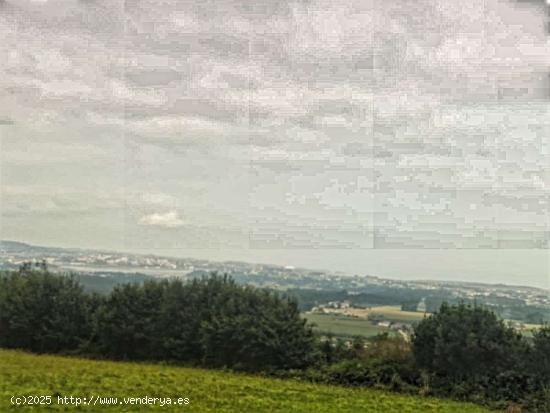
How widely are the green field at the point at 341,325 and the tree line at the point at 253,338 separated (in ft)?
0.32

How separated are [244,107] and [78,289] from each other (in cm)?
285

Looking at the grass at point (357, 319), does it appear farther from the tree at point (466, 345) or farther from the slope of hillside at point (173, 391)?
the slope of hillside at point (173, 391)

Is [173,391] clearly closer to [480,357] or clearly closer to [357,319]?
[357,319]

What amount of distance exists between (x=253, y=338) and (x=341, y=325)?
3.35ft

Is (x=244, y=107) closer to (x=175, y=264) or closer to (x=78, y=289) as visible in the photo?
(x=175, y=264)

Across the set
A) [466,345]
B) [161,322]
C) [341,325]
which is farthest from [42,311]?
[466,345]

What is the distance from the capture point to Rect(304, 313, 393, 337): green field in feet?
28.3

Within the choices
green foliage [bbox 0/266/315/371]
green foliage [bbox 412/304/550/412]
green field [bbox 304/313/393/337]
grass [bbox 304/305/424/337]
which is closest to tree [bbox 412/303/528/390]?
green foliage [bbox 412/304/550/412]

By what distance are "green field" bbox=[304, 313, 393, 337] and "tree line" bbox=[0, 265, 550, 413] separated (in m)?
0.10

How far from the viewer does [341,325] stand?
871 centimetres

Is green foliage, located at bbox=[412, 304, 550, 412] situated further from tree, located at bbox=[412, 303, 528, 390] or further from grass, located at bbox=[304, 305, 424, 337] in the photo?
grass, located at bbox=[304, 305, 424, 337]

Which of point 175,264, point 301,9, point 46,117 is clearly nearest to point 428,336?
point 175,264

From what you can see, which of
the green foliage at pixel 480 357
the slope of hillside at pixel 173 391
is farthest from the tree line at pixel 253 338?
the slope of hillside at pixel 173 391

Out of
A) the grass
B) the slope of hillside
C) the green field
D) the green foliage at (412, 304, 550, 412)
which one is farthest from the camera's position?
the green field
